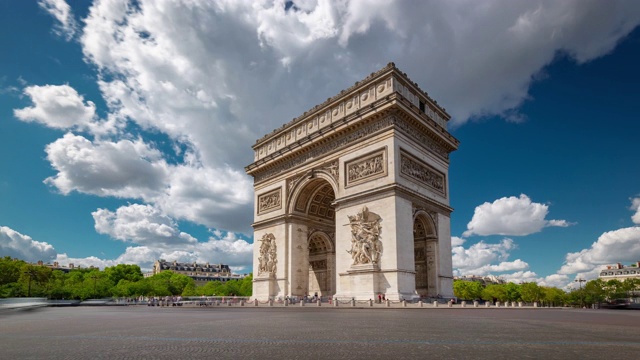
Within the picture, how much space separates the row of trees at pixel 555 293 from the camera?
249 ft

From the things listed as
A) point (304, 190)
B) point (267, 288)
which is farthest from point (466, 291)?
point (304, 190)

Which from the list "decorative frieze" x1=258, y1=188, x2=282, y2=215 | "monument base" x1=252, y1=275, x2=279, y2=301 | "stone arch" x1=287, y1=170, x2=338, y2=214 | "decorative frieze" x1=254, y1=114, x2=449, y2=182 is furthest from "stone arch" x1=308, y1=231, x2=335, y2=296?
"decorative frieze" x1=254, y1=114, x2=449, y2=182

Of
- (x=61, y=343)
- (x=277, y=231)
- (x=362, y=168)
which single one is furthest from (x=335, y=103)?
(x=61, y=343)

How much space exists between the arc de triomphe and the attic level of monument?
0.23ft

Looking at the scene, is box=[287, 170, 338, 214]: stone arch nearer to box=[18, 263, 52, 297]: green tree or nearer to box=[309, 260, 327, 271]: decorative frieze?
box=[309, 260, 327, 271]: decorative frieze

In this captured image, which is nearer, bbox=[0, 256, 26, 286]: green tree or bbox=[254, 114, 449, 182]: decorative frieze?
bbox=[254, 114, 449, 182]: decorative frieze

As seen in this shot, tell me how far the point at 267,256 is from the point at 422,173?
13.0 m

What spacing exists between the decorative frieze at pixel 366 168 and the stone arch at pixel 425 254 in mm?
3901

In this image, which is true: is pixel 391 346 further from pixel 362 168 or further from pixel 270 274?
pixel 270 274

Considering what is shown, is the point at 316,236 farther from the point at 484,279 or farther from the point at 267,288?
the point at 484,279

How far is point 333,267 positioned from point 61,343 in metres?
28.6

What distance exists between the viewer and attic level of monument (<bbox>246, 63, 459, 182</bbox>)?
25.1m

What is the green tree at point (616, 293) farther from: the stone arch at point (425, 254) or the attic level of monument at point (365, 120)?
the stone arch at point (425, 254)

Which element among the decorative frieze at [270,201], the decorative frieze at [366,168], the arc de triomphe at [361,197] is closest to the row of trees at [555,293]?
the arc de triomphe at [361,197]
